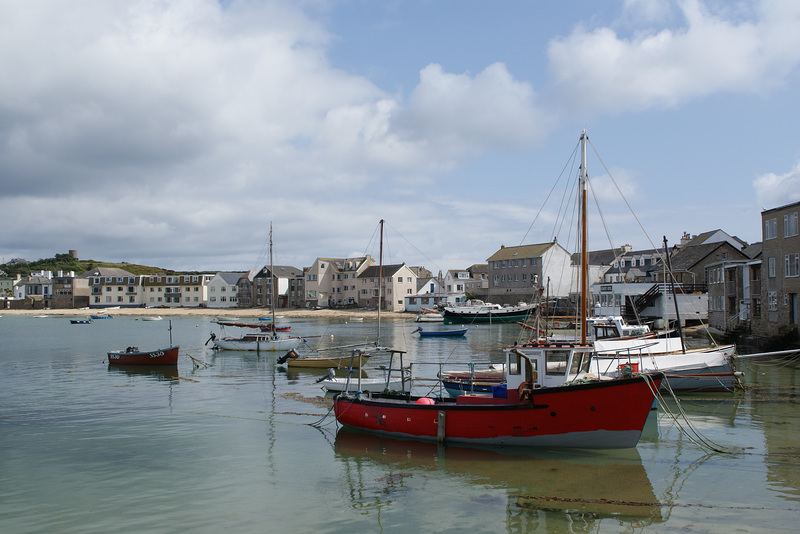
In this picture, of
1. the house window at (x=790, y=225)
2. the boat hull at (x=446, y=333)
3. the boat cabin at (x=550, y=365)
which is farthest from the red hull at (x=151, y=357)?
the house window at (x=790, y=225)

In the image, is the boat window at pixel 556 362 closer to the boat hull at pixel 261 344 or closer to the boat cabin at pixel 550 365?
the boat cabin at pixel 550 365

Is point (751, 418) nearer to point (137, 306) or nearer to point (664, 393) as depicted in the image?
point (664, 393)

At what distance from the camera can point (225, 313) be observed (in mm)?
133125

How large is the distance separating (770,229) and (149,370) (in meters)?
45.2

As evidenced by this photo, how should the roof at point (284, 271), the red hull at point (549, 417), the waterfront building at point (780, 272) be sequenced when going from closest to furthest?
the red hull at point (549, 417)
the waterfront building at point (780, 272)
the roof at point (284, 271)

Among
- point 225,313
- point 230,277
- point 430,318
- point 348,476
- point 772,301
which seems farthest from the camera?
point 230,277

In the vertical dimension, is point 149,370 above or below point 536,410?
below

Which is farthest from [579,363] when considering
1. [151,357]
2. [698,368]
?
[151,357]

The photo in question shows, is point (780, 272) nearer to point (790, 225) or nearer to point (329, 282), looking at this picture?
point (790, 225)

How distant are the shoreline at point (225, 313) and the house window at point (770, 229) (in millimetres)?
70771

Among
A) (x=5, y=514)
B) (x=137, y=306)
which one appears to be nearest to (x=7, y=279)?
(x=137, y=306)

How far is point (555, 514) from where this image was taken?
13367mm

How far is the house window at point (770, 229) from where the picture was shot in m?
41.0

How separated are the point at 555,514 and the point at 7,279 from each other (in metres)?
217
